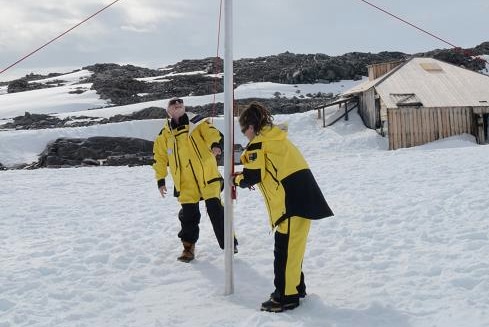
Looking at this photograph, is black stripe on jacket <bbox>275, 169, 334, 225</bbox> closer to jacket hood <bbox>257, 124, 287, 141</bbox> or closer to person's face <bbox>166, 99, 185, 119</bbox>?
jacket hood <bbox>257, 124, 287, 141</bbox>

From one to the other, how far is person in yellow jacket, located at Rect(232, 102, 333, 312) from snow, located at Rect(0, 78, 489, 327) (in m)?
0.26

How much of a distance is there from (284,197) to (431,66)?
2849 centimetres

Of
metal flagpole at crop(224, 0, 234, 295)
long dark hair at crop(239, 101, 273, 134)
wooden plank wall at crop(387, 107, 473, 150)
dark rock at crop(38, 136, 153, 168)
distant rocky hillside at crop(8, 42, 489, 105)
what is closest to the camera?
long dark hair at crop(239, 101, 273, 134)

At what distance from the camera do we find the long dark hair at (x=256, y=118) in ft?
15.1

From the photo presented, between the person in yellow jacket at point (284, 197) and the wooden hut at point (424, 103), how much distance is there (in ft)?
69.8

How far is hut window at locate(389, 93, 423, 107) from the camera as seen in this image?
25688mm

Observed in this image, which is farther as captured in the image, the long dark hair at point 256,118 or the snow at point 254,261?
the long dark hair at point 256,118

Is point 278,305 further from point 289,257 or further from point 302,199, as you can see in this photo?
point 302,199

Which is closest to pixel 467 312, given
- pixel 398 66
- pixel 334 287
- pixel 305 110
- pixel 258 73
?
pixel 334 287

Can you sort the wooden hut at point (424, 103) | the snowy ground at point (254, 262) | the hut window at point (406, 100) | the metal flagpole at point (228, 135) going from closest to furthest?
the snowy ground at point (254, 262) < the metal flagpole at point (228, 135) < the wooden hut at point (424, 103) < the hut window at point (406, 100)

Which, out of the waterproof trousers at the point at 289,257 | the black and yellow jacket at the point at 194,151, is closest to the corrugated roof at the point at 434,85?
the black and yellow jacket at the point at 194,151

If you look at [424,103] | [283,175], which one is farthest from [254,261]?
[424,103]

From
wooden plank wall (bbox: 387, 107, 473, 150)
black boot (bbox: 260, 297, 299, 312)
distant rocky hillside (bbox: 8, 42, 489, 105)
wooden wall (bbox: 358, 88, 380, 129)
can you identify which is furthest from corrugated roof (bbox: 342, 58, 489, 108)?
black boot (bbox: 260, 297, 299, 312)

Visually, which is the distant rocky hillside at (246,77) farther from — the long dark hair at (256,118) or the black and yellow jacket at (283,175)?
the black and yellow jacket at (283,175)
